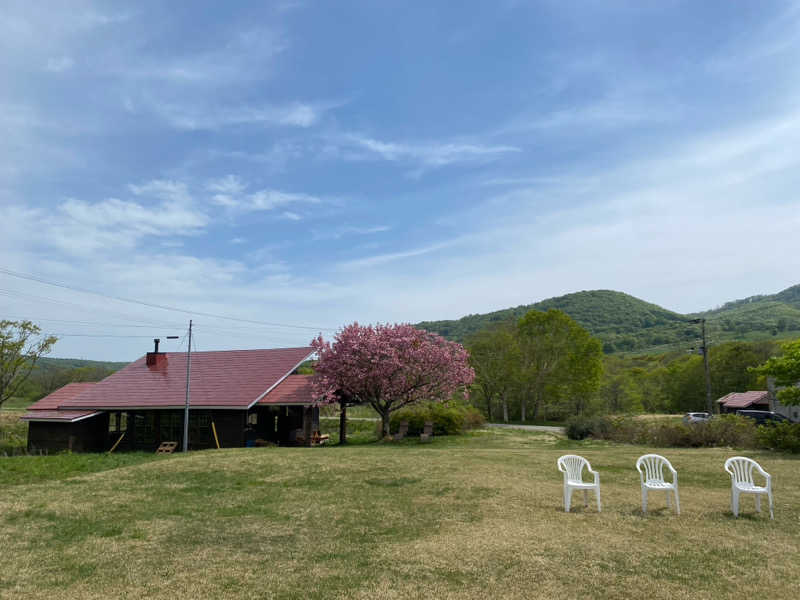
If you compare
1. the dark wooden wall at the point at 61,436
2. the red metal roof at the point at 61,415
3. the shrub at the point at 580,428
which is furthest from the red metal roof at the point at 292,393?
the shrub at the point at 580,428

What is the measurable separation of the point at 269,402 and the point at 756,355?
161 ft

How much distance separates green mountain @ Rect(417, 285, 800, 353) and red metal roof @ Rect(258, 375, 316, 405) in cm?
7188

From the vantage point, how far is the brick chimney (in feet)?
107

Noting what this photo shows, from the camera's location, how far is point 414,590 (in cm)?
630

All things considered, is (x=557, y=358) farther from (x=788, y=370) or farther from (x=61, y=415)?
(x=61, y=415)

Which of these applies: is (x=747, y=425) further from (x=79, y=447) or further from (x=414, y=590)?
(x=79, y=447)

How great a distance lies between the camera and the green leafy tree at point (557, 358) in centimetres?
4662

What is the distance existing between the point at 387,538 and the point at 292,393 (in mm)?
20277

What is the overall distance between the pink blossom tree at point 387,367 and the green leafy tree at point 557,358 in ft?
70.1

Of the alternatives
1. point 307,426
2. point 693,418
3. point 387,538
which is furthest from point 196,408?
point 693,418

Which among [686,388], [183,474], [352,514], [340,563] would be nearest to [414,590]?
[340,563]

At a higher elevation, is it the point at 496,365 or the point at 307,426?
the point at 496,365

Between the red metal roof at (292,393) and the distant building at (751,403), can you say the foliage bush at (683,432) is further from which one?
the distant building at (751,403)

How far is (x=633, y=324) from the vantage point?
411ft
